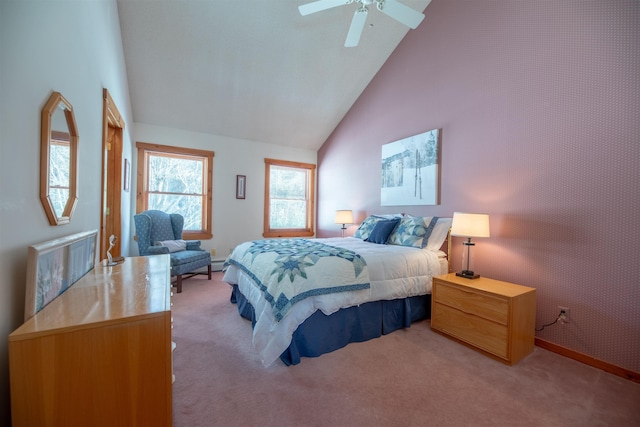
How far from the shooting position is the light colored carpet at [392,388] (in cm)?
148

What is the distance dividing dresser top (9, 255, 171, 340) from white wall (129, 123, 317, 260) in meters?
3.16

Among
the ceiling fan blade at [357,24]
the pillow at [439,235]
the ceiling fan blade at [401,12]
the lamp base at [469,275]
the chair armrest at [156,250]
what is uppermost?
the ceiling fan blade at [401,12]

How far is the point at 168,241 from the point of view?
389 centimetres

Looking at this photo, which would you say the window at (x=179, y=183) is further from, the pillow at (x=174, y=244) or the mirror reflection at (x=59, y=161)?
the mirror reflection at (x=59, y=161)

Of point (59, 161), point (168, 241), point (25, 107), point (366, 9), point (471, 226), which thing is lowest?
point (168, 241)

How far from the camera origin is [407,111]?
3746 mm

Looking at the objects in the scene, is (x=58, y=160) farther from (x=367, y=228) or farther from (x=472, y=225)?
(x=367, y=228)

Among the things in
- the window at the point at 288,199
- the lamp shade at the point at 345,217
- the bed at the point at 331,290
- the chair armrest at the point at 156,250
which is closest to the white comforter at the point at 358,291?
the bed at the point at 331,290

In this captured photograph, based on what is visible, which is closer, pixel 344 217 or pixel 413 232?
pixel 413 232

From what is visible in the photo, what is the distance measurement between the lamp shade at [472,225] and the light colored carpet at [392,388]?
980mm

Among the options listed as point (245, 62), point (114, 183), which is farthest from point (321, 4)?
point (114, 183)

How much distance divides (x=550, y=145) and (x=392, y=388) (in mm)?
2358

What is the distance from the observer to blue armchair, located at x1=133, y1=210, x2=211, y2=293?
11.6 feet

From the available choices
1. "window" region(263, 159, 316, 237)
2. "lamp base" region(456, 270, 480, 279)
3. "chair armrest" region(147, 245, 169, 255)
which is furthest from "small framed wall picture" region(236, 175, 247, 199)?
"lamp base" region(456, 270, 480, 279)
